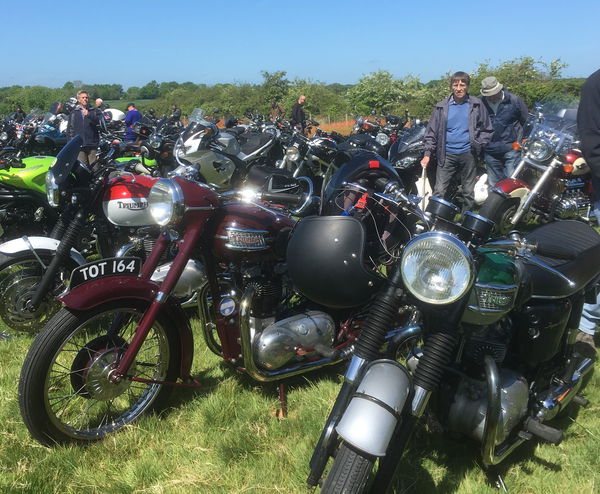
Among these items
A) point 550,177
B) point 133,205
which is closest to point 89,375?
point 133,205

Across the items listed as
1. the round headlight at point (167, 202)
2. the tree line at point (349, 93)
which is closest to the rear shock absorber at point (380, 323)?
the round headlight at point (167, 202)

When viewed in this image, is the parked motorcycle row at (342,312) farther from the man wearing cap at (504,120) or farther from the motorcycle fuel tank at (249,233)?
the man wearing cap at (504,120)

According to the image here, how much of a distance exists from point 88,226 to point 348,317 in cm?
222

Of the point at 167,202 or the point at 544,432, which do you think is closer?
the point at 544,432

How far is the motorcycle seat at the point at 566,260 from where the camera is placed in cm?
212

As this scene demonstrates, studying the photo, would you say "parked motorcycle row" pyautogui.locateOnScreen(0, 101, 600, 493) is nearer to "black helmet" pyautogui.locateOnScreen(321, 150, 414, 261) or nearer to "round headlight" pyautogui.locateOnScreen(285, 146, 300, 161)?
"black helmet" pyautogui.locateOnScreen(321, 150, 414, 261)

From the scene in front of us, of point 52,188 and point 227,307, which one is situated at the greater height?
point 52,188

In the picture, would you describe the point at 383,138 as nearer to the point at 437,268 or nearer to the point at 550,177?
the point at 550,177

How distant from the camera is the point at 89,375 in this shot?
2.37 metres

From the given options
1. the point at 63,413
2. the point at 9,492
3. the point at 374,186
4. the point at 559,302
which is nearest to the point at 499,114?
the point at 374,186

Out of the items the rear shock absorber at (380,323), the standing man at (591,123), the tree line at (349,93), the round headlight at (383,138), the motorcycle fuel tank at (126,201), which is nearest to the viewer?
the rear shock absorber at (380,323)

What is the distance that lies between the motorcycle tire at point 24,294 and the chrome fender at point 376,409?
8.42ft

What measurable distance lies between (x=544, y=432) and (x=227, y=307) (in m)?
1.55

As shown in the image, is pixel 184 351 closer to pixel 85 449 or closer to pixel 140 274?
pixel 140 274
